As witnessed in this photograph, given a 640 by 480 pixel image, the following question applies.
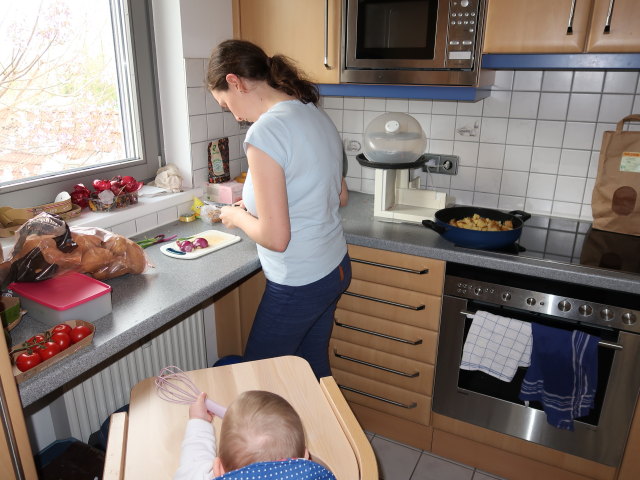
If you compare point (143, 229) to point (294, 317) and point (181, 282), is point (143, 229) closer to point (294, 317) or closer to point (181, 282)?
point (181, 282)

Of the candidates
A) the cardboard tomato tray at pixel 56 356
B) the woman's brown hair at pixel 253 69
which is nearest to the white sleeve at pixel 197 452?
the cardboard tomato tray at pixel 56 356

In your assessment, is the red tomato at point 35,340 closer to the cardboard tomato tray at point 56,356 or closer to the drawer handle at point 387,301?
the cardboard tomato tray at point 56,356

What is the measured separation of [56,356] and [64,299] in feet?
0.60

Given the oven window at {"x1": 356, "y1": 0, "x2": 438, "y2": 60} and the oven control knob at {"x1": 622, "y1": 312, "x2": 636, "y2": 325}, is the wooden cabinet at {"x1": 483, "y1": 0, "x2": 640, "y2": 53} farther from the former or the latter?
the oven control knob at {"x1": 622, "y1": 312, "x2": 636, "y2": 325}

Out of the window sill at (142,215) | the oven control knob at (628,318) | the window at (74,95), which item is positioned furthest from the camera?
the window sill at (142,215)

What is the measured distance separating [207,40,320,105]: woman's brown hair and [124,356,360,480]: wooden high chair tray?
0.75m

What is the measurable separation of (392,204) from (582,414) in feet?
3.25

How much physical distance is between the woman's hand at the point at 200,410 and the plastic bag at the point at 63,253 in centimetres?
59

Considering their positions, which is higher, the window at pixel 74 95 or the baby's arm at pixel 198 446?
the window at pixel 74 95

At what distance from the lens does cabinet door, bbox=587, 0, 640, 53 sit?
1.54 m

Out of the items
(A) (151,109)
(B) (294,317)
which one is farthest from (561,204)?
(A) (151,109)

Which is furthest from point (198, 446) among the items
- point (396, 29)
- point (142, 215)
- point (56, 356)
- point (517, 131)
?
point (517, 131)

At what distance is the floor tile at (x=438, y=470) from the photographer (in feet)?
6.30

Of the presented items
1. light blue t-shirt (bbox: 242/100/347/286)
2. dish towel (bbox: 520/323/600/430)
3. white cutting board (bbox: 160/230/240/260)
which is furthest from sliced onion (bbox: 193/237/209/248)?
dish towel (bbox: 520/323/600/430)
